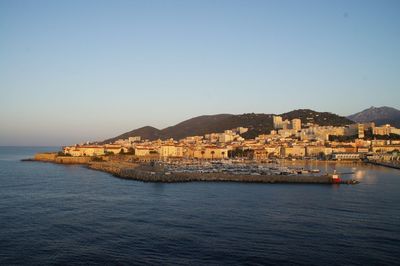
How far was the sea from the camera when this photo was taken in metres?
9.62

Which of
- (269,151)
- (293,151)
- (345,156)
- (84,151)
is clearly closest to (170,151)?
(84,151)

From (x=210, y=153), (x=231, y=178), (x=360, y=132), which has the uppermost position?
(x=360, y=132)

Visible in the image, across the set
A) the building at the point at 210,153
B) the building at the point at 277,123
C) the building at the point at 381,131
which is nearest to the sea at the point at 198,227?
the building at the point at 210,153

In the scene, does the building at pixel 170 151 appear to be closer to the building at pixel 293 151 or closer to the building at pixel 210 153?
the building at pixel 210 153

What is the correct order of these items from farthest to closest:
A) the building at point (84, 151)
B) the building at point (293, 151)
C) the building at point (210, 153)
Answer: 1. the building at point (293, 151)
2. the building at point (210, 153)
3. the building at point (84, 151)

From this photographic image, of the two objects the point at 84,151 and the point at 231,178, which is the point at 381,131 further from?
the point at 231,178

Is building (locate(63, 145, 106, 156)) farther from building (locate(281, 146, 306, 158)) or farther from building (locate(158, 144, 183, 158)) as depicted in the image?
building (locate(281, 146, 306, 158))

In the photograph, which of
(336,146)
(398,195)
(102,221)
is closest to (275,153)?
(336,146)

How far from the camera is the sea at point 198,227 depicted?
962 centimetres

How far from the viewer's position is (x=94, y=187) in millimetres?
22375

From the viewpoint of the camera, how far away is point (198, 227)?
12320 mm

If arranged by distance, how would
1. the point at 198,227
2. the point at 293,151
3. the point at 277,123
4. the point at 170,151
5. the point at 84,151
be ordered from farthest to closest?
the point at 277,123
the point at 293,151
the point at 170,151
the point at 84,151
the point at 198,227

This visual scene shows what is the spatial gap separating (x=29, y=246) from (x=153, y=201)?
24.1 feet

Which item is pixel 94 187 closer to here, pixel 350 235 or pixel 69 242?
pixel 69 242
